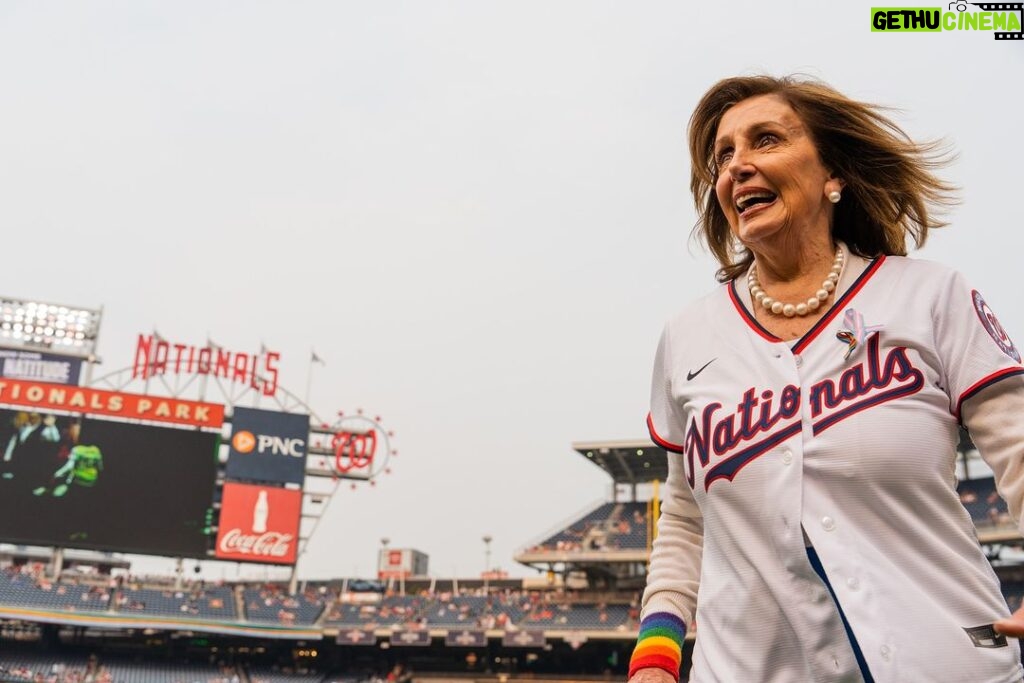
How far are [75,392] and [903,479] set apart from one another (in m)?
39.4

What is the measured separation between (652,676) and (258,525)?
1448 inches

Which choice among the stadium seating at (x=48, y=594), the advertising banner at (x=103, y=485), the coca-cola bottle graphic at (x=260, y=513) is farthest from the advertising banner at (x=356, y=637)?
the stadium seating at (x=48, y=594)

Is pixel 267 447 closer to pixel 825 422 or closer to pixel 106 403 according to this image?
pixel 106 403

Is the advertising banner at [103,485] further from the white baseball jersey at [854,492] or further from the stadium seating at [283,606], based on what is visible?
the white baseball jersey at [854,492]

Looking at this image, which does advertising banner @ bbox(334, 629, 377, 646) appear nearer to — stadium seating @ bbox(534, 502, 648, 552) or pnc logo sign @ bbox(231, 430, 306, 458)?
pnc logo sign @ bbox(231, 430, 306, 458)

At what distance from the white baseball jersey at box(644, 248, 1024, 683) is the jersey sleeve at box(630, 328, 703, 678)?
66 mm

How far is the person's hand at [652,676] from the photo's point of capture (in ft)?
6.51

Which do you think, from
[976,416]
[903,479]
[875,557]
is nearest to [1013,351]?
[976,416]

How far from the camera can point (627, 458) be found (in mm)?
39719

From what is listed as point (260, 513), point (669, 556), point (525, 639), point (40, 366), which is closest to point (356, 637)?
point (260, 513)

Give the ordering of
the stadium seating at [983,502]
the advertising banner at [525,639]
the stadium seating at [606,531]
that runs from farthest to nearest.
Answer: the stadium seating at [606,531] → the advertising banner at [525,639] → the stadium seating at [983,502]

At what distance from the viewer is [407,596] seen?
1604 inches

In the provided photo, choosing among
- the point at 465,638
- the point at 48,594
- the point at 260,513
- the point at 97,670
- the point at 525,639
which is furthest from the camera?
the point at 260,513

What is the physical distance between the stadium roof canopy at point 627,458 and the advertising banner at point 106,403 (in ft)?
50.3
